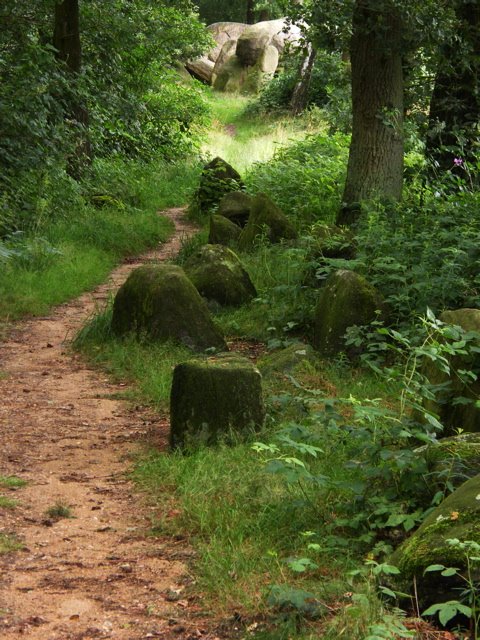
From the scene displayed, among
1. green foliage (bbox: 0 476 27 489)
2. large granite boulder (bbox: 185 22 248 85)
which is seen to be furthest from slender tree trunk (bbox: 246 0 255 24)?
green foliage (bbox: 0 476 27 489)

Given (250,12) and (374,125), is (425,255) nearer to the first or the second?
(374,125)

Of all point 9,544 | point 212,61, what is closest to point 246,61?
point 212,61

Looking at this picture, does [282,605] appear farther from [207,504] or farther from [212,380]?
[212,380]

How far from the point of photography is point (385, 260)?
8.75 meters

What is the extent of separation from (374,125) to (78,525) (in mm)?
8024

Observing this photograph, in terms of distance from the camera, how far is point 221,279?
34.4 ft

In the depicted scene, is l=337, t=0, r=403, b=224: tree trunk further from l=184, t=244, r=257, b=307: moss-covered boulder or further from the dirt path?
the dirt path

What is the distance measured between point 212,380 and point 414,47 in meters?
6.69

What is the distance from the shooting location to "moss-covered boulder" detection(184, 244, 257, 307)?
1049cm

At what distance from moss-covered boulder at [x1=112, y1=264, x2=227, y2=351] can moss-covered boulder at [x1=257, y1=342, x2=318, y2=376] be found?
79 cm

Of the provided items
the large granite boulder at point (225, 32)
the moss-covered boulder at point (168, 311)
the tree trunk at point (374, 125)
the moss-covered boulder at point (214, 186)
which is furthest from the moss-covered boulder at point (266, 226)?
the large granite boulder at point (225, 32)

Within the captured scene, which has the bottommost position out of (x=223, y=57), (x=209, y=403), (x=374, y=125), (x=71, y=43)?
(x=209, y=403)

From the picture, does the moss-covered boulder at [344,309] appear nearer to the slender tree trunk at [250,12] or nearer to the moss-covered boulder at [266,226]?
the moss-covered boulder at [266,226]

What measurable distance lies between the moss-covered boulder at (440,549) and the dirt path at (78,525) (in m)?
0.93
